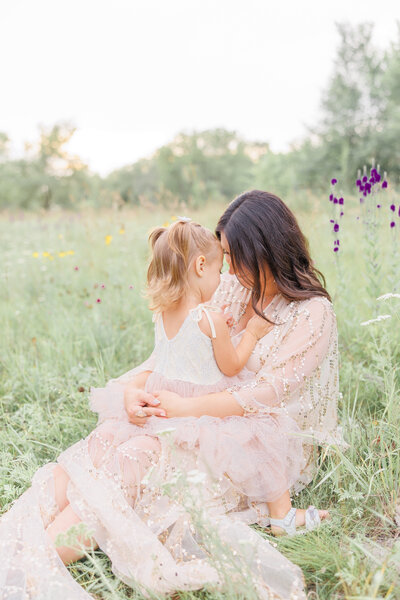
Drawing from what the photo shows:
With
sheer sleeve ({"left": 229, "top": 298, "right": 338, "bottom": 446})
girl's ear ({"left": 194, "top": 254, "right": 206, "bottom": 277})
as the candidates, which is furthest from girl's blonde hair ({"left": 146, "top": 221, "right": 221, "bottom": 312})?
sheer sleeve ({"left": 229, "top": 298, "right": 338, "bottom": 446})

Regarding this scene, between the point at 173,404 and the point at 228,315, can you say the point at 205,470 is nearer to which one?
the point at 173,404

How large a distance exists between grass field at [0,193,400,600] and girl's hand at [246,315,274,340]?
0.43 m

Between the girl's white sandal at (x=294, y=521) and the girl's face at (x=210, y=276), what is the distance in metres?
0.87

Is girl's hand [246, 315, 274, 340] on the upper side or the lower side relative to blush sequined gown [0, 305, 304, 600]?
upper

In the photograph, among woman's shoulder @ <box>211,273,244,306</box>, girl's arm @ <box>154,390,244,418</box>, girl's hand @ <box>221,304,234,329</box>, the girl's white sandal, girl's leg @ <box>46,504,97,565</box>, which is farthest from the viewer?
woman's shoulder @ <box>211,273,244,306</box>

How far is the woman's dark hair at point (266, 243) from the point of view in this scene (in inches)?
79.4

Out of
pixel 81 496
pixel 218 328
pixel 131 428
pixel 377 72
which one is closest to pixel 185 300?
pixel 218 328

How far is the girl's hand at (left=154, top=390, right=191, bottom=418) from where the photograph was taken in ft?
6.16

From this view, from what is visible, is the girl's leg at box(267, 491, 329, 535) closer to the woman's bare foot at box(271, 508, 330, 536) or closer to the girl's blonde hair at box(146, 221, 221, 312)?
the woman's bare foot at box(271, 508, 330, 536)

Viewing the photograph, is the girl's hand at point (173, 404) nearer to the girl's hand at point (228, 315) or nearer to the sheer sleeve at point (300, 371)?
the sheer sleeve at point (300, 371)

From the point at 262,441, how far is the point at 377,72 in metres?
20.7

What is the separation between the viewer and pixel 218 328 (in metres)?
1.92

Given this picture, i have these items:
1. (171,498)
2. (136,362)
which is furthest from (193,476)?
(136,362)

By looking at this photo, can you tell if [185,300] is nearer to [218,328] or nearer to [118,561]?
[218,328]
